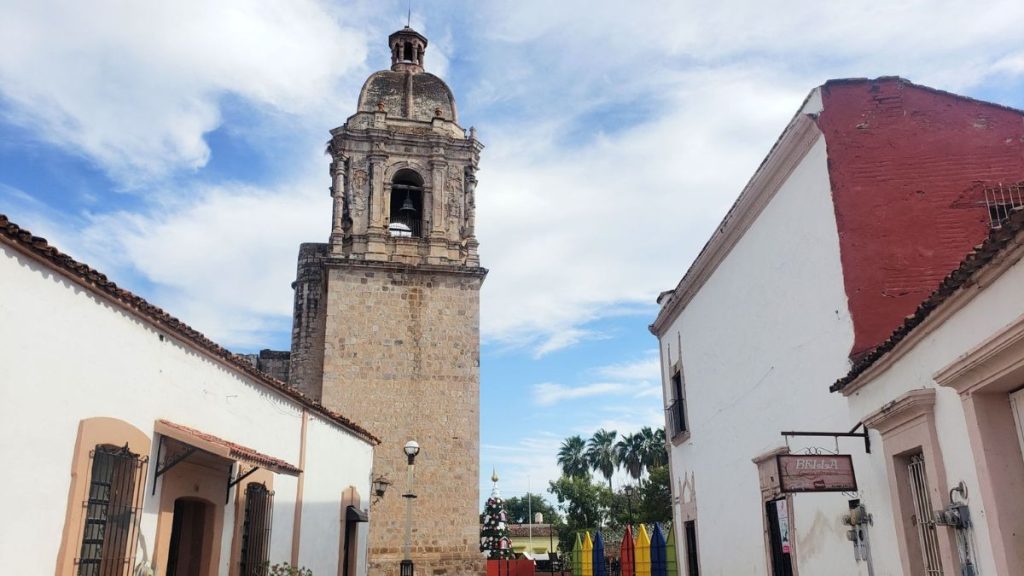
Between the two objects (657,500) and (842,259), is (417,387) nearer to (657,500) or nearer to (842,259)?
(842,259)

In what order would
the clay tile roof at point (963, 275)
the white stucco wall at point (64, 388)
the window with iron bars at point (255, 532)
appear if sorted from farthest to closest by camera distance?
the window with iron bars at point (255, 532)
the white stucco wall at point (64, 388)
the clay tile roof at point (963, 275)

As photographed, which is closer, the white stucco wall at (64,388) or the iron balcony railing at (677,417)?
the white stucco wall at (64,388)

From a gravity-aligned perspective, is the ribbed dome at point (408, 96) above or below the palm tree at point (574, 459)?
above

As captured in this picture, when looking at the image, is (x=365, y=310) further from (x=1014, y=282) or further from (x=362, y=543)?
(x=1014, y=282)

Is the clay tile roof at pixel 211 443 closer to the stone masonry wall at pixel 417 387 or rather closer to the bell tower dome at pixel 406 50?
the stone masonry wall at pixel 417 387

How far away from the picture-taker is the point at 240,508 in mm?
9180

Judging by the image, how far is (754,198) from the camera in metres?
9.70

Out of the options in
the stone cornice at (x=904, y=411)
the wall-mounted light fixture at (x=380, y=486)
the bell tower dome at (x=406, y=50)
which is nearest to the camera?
the stone cornice at (x=904, y=411)

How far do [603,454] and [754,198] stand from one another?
158ft

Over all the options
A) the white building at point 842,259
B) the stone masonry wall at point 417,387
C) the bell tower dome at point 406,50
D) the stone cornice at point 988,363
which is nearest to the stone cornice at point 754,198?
the white building at point 842,259

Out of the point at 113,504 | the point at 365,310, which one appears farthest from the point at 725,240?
the point at 365,310

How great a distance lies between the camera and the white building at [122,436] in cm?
556

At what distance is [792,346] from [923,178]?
2.16m

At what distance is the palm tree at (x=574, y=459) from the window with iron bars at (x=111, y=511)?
51.9m
